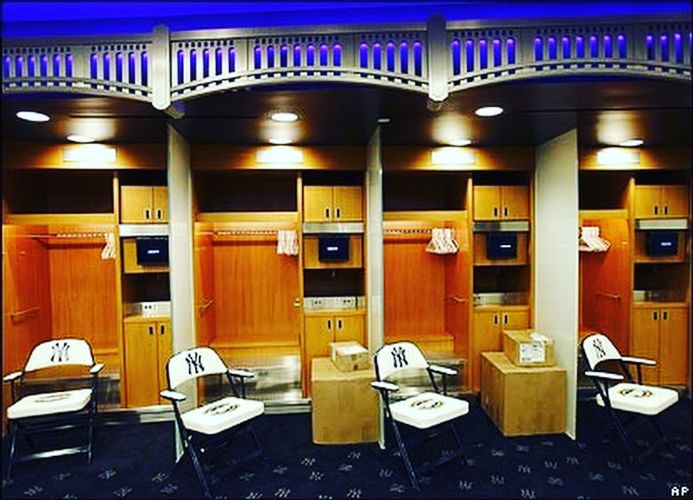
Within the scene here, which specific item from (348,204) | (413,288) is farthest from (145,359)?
(413,288)

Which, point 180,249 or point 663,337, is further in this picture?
point 663,337

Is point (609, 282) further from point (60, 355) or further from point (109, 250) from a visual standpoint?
point (60, 355)

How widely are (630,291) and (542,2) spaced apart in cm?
297

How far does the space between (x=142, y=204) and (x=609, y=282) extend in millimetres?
4343

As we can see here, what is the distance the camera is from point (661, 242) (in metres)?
4.14

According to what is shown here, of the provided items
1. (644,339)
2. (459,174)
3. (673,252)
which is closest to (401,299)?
(459,174)

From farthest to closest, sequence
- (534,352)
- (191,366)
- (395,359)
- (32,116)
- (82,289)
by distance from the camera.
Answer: (82,289) < (534,352) < (395,359) < (191,366) < (32,116)

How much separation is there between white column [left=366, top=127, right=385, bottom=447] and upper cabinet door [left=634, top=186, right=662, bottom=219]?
2.55 m

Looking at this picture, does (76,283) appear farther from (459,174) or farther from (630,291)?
(630,291)

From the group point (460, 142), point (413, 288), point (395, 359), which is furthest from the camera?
point (413, 288)

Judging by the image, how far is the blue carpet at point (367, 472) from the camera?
2.66 m

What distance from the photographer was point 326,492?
2.67m

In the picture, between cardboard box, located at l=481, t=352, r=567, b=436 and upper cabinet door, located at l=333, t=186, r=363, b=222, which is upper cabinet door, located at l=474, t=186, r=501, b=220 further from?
cardboard box, located at l=481, t=352, r=567, b=436

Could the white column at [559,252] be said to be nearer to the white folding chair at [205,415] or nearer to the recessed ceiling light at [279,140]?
the recessed ceiling light at [279,140]
